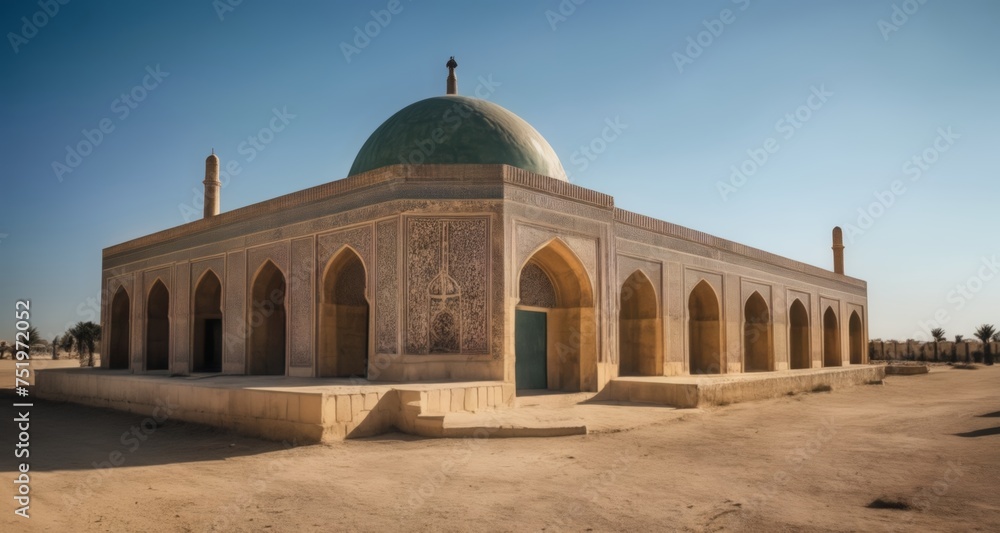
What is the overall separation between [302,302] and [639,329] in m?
6.49

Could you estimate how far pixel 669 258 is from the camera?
14234 millimetres

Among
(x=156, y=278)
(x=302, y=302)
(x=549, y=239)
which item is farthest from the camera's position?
(x=156, y=278)

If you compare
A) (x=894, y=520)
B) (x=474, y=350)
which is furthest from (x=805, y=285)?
(x=894, y=520)

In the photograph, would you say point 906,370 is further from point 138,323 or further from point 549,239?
point 138,323

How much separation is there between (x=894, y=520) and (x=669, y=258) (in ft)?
33.2

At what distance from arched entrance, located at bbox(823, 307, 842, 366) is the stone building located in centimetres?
472

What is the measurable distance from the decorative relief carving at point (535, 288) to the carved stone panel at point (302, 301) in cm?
350

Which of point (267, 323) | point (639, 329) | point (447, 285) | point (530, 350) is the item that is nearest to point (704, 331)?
point (639, 329)

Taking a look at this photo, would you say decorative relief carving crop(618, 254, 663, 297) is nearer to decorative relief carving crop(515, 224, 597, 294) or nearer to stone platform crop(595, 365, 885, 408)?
decorative relief carving crop(515, 224, 597, 294)

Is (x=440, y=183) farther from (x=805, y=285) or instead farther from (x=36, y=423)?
(x=805, y=285)

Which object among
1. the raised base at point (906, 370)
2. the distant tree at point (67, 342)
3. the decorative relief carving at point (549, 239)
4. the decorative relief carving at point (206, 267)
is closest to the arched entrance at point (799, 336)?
the raised base at point (906, 370)

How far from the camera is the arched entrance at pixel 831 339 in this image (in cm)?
2141

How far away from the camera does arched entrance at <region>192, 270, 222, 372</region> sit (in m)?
14.8

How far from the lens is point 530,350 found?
38.6ft
